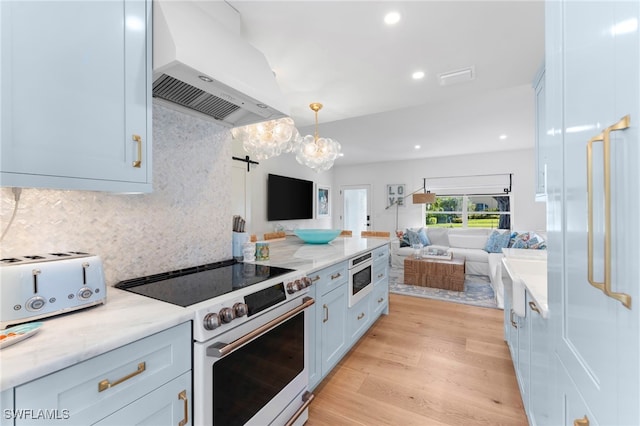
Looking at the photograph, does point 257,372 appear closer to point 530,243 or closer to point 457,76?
point 457,76

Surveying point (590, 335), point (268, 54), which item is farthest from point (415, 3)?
point (590, 335)

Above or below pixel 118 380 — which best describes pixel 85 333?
above

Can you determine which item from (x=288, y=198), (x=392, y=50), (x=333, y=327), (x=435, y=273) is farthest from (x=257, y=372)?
(x=288, y=198)

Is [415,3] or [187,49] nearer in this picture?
[187,49]

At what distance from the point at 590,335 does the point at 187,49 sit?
161 cm

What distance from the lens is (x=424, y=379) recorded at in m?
2.00

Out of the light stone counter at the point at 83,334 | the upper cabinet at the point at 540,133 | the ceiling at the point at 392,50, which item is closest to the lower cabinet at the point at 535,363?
the upper cabinet at the point at 540,133

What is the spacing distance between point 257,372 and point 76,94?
51.2 inches

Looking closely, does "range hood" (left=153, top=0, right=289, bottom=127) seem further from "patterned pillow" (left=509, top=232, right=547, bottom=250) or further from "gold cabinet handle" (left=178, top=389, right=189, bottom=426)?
"patterned pillow" (left=509, top=232, right=547, bottom=250)

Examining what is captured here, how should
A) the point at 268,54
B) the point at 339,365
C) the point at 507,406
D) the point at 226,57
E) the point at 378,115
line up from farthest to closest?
1. the point at 378,115
2. the point at 339,365
3. the point at 268,54
4. the point at 507,406
5. the point at 226,57

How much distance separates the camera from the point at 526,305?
1531 millimetres

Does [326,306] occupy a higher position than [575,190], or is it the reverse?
[575,190]

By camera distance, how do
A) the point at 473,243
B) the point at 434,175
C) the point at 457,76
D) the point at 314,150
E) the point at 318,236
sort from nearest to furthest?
the point at 457,76 < the point at 318,236 < the point at 314,150 < the point at 473,243 < the point at 434,175

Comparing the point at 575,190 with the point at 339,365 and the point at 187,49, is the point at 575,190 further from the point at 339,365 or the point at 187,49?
the point at 339,365
